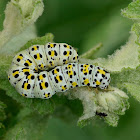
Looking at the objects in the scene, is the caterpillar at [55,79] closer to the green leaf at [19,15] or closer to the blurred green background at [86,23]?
the green leaf at [19,15]

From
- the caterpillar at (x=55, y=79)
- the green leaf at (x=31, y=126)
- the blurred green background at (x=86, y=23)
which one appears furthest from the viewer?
the blurred green background at (x=86, y=23)

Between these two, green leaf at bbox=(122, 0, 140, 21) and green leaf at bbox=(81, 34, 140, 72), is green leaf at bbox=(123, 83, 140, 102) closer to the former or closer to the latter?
green leaf at bbox=(81, 34, 140, 72)

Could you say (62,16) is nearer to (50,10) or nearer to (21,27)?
(50,10)

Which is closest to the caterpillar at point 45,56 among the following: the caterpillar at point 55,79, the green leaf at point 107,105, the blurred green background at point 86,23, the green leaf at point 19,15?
the caterpillar at point 55,79

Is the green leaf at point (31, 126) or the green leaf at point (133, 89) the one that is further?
the green leaf at point (31, 126)

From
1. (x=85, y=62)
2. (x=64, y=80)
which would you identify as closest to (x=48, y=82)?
(x=64, y=80)

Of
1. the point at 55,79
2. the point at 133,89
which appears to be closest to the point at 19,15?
the point at 55,79

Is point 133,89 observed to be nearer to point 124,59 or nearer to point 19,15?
point 124,59
